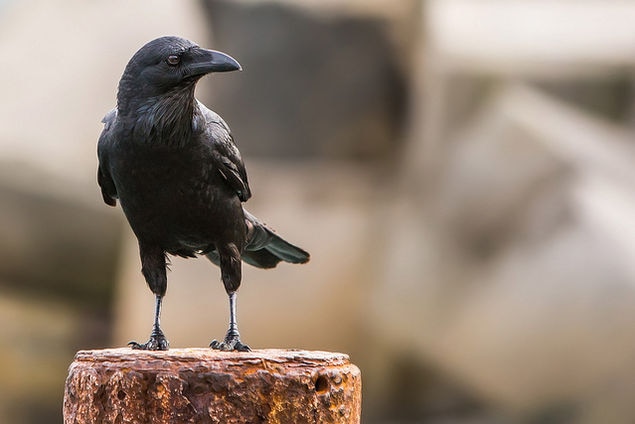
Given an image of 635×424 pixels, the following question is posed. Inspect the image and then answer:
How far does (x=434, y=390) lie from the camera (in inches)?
321

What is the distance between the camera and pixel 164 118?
10.2ft

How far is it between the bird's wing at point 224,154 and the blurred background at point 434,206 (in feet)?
13.7

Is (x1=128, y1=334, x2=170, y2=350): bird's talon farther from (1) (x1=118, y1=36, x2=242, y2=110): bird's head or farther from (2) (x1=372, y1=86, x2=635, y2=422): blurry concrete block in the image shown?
(2) (x1=372, y1=86, x2=635, y2=422): blurry concrete block

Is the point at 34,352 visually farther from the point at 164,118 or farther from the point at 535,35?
the point at 164,118

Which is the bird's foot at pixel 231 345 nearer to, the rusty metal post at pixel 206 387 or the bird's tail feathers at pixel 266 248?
the rusty metal post at pixel 206 387

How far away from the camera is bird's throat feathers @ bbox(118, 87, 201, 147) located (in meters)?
3.13

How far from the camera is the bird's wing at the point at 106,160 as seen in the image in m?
3.26

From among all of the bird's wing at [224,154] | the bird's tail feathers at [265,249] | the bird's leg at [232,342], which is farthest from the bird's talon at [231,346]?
the bird's wing at [224,154]

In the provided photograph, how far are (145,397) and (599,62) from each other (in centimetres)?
607

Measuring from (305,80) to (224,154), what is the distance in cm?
481

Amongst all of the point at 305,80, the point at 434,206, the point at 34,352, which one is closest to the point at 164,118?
the point at 305,80

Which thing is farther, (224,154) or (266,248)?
(266,248)

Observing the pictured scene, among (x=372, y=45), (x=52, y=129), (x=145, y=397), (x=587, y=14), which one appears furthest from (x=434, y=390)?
(x=145, y=397)

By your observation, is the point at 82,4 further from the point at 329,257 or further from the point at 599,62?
the point at 599,62
